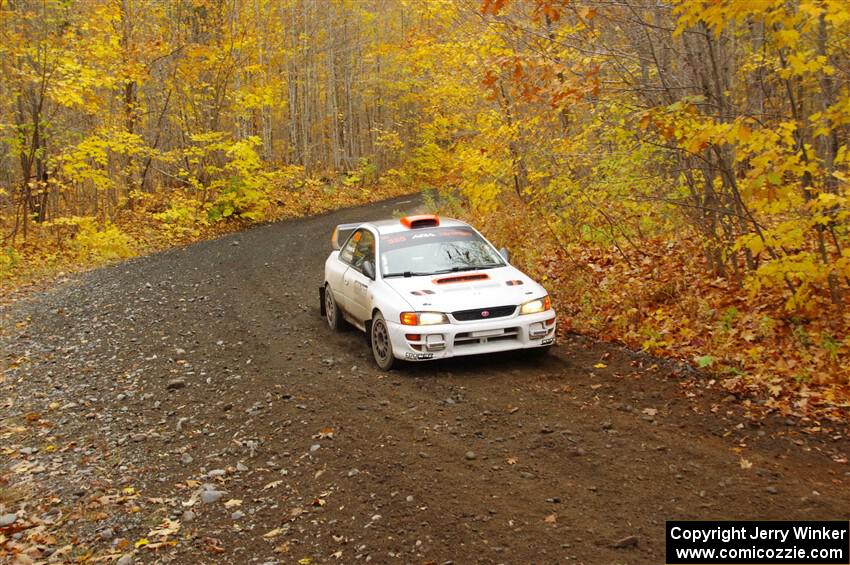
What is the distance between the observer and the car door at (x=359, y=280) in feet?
30.5

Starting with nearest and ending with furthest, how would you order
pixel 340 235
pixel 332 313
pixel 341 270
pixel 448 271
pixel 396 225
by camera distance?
pixel 448 271
pixel 396 225
pixel 341 270
pixel 332 313
pixel 340 235

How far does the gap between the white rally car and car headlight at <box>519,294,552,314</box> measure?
0.01 m

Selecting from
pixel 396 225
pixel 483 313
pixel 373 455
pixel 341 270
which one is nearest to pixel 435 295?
pixel 483 313

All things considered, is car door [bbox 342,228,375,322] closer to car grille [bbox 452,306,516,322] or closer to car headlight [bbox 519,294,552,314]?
car grille [bbox 452,306,516,322]

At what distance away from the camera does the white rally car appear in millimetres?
8133

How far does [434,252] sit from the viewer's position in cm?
953

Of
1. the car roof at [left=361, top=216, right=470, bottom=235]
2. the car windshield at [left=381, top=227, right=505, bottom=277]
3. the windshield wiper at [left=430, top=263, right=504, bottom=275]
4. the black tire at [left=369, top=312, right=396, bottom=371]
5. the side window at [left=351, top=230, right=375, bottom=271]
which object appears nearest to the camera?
the black tire at [left=369, top=312, right=396, bottom=371]

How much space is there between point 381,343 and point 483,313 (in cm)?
134

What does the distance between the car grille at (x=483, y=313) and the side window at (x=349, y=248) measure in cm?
273

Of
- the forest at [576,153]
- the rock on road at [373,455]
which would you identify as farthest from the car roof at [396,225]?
the forest at [576,153]

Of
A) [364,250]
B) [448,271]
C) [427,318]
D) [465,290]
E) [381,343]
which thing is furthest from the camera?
[364,250]

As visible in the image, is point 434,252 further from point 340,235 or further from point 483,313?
point 340,235

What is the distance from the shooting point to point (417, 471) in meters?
5.77

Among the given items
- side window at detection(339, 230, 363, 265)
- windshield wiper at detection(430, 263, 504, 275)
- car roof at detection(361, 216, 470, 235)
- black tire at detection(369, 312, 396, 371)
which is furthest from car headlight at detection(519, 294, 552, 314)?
side window at detection(339, 230, 363, 265)
